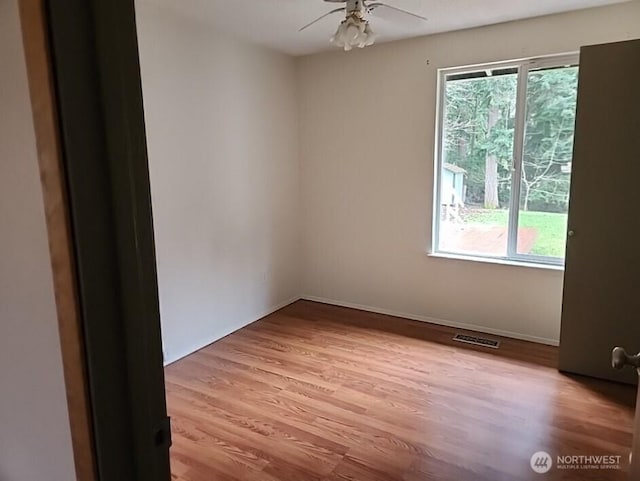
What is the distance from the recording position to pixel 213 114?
3453 millimetres

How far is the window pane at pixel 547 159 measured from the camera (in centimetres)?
332

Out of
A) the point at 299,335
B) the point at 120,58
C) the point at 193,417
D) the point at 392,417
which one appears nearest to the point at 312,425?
the point at 392,417

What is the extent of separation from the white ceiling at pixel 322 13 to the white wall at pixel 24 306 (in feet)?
8.13

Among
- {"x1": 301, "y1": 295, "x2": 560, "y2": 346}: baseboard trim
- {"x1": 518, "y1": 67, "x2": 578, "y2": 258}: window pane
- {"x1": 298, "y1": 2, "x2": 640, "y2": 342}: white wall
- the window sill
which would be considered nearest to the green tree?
{"x1": 518, "y1": 67, "x2": 578, "y2": 258}: window pane

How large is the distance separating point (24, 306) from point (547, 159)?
355cm

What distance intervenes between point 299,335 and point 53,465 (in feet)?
9.89

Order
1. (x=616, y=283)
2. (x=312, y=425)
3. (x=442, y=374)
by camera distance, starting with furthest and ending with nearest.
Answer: (x=442, y=374)
(x=616, y=283)
(x=312, y=425)

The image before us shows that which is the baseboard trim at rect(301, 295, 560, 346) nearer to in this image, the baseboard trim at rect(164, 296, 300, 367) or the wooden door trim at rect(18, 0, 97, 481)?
the baseboard trim at rect(164, 296, 300, 367)

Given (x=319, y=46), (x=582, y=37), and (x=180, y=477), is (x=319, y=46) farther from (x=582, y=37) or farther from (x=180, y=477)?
(x=180, y=477)

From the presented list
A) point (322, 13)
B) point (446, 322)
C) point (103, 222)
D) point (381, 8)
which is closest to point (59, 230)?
point (103, 222)

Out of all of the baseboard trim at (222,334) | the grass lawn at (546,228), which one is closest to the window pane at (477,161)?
the grass lawn at (546,228)

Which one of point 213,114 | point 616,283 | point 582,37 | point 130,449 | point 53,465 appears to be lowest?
point 616,283

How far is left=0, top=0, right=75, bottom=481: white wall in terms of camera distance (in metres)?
0.66

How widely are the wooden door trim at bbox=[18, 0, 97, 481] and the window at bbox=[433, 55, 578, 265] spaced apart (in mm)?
3471
